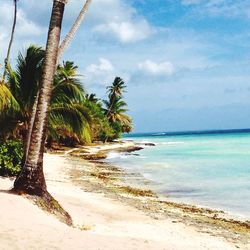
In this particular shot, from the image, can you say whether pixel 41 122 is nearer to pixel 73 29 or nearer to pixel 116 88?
pixel 73 29

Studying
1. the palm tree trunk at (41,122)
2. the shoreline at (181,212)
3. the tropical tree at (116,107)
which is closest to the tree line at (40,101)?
the palm tree trunk at (41,122)

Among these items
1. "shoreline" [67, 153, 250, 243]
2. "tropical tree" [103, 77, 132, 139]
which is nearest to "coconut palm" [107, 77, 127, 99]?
"tropical tree" [103, 77, 132, 139]

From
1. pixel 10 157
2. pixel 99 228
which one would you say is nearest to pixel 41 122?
pixel 99 228

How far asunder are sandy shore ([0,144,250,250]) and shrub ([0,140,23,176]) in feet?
6.56

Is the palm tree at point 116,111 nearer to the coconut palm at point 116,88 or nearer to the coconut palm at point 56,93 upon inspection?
the coconut palm at point 116,88

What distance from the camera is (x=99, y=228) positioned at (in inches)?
394

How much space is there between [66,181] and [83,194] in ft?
13.6

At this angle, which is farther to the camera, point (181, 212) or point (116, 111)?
point (116, 111)

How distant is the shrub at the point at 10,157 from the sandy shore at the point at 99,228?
2.00 meters

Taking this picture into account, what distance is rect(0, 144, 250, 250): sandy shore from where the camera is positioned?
24.1 ft

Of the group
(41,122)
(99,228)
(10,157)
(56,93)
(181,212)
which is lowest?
(181,212)

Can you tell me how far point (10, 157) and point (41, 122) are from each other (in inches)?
257

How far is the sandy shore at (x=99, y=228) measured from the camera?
7359mm

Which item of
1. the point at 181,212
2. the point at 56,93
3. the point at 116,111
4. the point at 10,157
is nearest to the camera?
the point at 181,212
